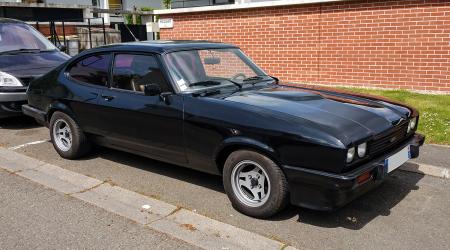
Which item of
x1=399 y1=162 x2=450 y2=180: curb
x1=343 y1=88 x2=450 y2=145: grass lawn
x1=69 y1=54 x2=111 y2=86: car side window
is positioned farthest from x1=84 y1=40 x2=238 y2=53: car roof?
x1=343 y1=88 x2=450 y2=145: grass lawn

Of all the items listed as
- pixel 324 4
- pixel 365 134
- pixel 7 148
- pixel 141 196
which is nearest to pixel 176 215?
pixel 141 196

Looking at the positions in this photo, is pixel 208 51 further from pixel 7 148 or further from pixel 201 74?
pixel 7 148

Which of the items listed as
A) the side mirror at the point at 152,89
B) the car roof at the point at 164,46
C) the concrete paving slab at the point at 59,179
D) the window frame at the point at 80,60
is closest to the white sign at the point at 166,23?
the window frame at the point at 80,60

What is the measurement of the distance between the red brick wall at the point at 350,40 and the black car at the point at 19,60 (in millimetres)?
4364

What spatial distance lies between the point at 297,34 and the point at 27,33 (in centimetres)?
563

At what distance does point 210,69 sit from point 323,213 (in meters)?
1.84

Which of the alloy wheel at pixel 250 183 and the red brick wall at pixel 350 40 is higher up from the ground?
the red brick wall at pixel 350 40

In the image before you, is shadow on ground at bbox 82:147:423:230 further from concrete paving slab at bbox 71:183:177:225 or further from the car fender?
the car fender

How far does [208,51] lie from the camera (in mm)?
4891

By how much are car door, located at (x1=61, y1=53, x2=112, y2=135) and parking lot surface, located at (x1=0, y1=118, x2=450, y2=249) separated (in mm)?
572

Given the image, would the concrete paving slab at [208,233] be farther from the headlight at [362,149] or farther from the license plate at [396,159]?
the license plate at [396,159]

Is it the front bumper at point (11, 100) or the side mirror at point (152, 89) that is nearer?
the side mirror at point (152, 89)

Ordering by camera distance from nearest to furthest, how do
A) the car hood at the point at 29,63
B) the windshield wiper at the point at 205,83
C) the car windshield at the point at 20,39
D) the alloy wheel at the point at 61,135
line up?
the windshield wiper at the point at 205,83 → the alloy wheel at the point at 61,135 → the car hood at the point at 29,63 → the car windshield at the point at 20,39

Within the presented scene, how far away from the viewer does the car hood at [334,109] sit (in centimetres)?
355
